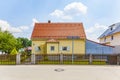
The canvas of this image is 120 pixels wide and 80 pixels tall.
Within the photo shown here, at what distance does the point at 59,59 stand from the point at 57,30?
1412 centimetres

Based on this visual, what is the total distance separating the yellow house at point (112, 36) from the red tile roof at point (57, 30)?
425 inches

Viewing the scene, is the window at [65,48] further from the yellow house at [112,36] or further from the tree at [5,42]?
the tree at [5,42]

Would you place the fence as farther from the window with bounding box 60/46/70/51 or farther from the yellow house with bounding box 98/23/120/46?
the yellow house with bounding box 98/23/120/46

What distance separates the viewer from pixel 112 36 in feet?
159

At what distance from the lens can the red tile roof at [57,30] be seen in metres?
36.8

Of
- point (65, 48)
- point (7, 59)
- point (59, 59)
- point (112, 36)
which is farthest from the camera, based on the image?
point (112, 36)

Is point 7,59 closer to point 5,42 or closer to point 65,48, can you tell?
point 65,48

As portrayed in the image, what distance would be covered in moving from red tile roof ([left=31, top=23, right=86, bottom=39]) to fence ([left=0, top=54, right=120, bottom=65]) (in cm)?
1178

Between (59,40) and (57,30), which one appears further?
(57,30)

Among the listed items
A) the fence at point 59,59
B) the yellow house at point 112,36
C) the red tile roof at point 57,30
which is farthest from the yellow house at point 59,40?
the yellow house at point 112,36
